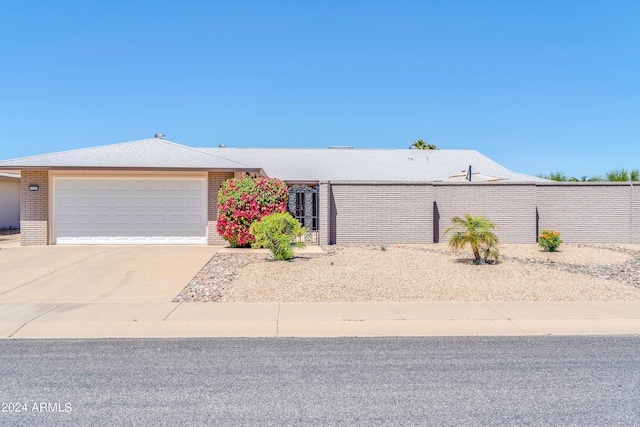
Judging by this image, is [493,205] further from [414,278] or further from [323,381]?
[323,381]

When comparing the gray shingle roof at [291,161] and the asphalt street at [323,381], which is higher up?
the gray shingle roof at [291,161]

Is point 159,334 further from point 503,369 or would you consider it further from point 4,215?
point 4,215

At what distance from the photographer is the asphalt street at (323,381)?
420 centimetres

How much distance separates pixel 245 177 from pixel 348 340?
1049 cm

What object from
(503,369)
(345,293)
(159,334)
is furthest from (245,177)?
(503,369)

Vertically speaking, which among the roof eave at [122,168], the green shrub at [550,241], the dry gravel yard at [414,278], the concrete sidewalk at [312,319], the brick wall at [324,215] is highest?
the roof eave at [122,168]

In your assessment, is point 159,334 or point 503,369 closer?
point 503,369

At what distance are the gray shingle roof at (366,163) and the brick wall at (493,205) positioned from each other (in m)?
7.98

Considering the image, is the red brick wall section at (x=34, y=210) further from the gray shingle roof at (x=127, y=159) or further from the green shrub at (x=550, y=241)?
the green shrub at (x=550, y=241)

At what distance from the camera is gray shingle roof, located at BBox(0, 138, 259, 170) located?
16.5 metres

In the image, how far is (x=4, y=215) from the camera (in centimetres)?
2623

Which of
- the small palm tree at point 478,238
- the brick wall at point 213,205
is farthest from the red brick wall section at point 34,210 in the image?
the small palm tree at point 478,238

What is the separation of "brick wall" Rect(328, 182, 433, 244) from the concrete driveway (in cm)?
474

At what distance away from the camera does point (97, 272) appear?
1159cm
